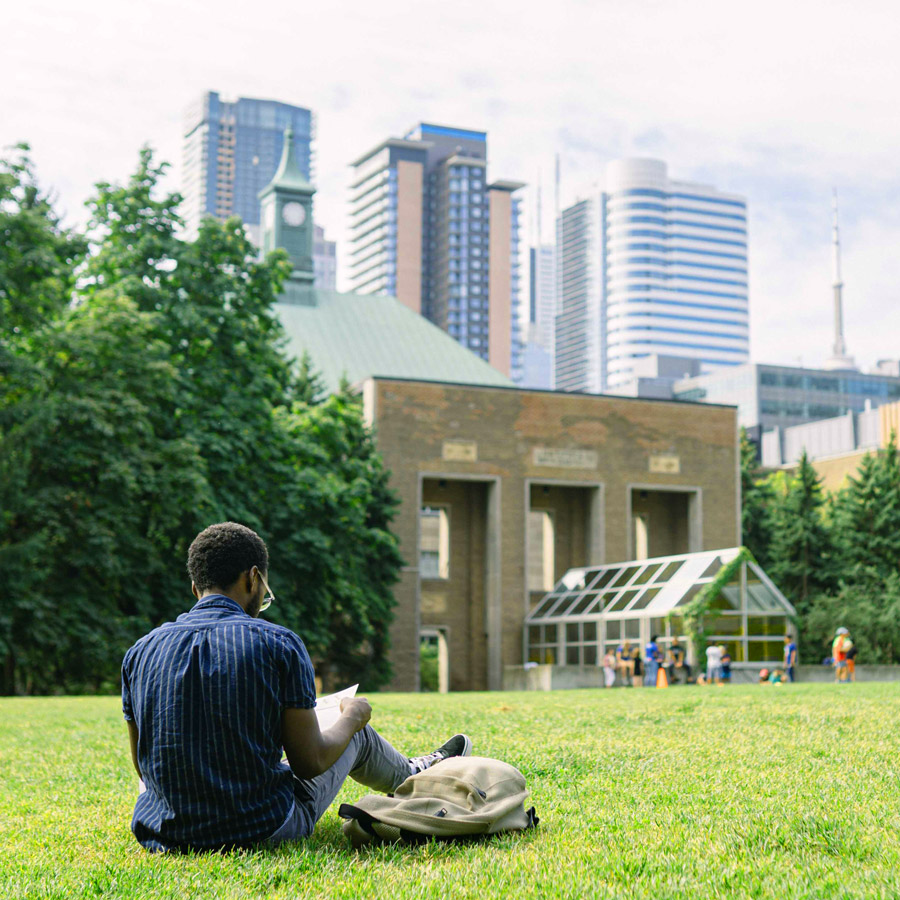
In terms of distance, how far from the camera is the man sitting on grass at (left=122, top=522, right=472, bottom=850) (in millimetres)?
5023

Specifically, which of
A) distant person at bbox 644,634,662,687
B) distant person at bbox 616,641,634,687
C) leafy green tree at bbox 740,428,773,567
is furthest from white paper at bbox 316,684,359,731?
leafy green tree at bbox 740,428,773,567

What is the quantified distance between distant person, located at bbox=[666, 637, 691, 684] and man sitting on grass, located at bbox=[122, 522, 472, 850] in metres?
32.0

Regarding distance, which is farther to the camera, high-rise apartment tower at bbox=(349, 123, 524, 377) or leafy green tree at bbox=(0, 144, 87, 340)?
high-rise apartment tower at bbox=(349, 123, 524, 377)

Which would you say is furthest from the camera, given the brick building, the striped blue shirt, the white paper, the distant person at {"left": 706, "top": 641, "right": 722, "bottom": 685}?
the brick building

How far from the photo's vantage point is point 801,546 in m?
52.4

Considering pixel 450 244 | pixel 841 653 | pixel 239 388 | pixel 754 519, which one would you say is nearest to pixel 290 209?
pixel 754 519

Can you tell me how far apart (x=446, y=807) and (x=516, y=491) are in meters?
45.3

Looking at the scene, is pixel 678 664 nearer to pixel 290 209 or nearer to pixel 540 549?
pixel 540 549

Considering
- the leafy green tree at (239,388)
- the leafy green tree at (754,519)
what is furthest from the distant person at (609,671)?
the leafy green tree at (754,519)

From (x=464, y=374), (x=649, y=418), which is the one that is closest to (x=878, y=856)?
(x=649, y=418)

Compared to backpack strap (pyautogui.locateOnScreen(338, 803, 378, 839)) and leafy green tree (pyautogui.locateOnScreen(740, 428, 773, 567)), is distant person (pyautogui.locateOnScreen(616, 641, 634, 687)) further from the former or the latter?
backpack strap (pyautogui.locateOnScreen(338, 803, 378, 839))

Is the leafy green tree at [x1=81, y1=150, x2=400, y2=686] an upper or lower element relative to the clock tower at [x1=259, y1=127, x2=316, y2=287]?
lower

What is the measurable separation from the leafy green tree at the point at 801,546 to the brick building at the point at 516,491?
206 centimetres

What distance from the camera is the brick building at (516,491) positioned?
48844 millimetres
